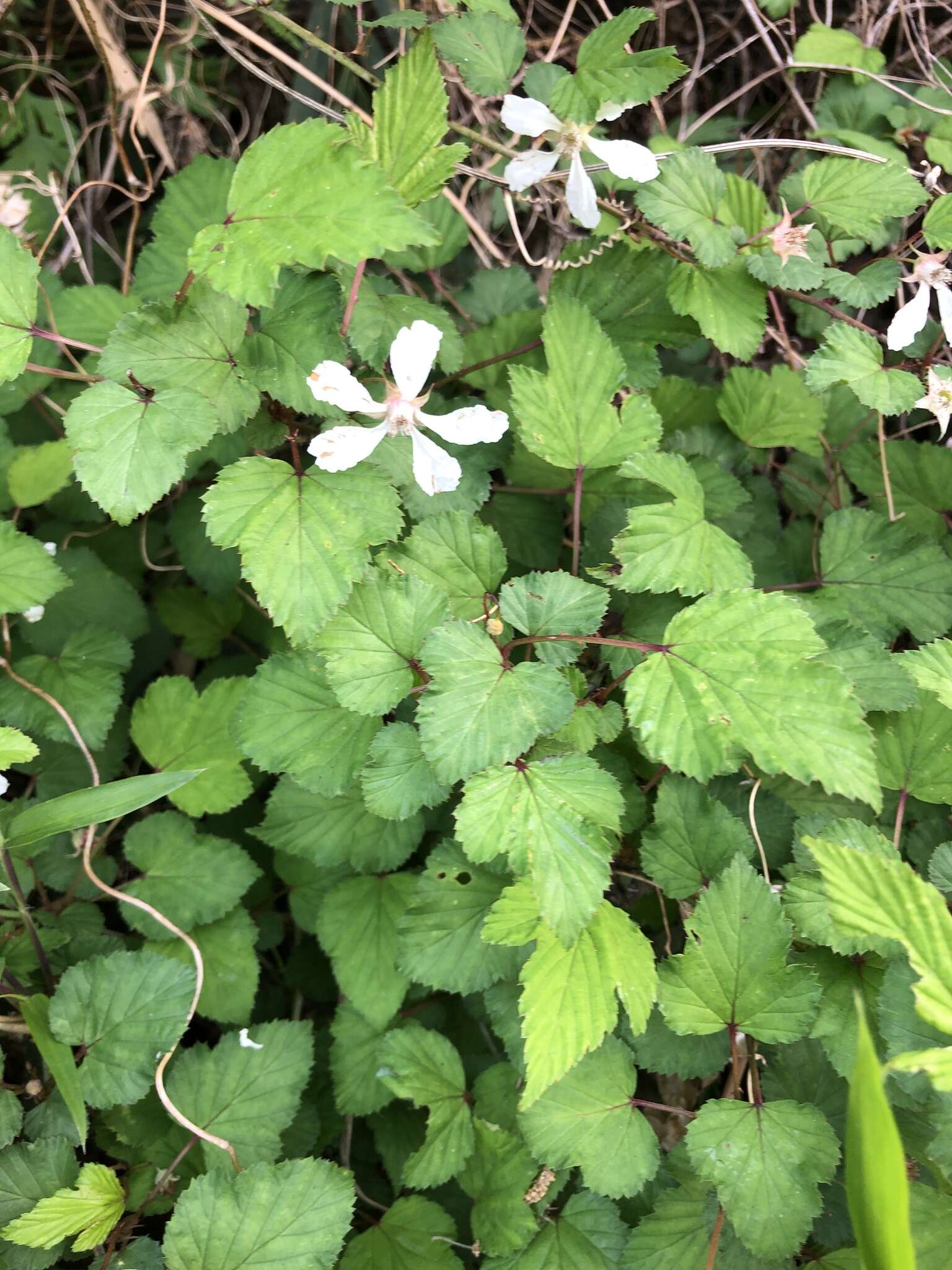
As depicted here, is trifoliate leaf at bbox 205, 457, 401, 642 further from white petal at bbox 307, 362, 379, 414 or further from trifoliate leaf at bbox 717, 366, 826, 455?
trifoliate leaf at bbox 717, 366, 826, 455

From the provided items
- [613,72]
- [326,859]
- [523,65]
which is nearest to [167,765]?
[326,859]

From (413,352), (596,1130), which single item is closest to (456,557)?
(413,352)

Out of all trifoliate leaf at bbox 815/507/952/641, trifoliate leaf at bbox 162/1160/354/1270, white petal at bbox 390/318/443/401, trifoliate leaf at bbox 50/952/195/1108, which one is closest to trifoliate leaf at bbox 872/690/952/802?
trifoliate leaf at bbox 815/507/952/641

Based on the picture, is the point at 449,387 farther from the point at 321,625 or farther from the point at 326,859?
the point at 326,859

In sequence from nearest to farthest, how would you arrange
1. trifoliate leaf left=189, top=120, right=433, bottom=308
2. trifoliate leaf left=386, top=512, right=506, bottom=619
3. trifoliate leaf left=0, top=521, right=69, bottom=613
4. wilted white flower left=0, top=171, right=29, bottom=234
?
trifoliate leaf left=189, top=120, right=433, bottom=308, trifoliate leaf left=386, top=512, right=506, bottom=619, trifoliate leaf left=0, top=521, right=69, bottom=613, wilted white flower left=0, top=171, right=29, bottom=234

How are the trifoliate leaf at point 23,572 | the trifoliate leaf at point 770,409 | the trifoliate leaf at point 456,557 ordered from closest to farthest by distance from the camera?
1. the trifoliate leaf at point 456,557
2. the trifoliate leaf at point 23,572
3. the trifoliate leaf at point 770,409

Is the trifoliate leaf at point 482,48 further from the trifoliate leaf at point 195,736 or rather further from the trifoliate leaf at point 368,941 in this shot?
the trifoliate leaf at point 368,941

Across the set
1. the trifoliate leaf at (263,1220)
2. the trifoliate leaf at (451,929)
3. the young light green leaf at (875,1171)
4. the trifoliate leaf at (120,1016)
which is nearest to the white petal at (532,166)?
the trifoliate leaf at (451,929)
